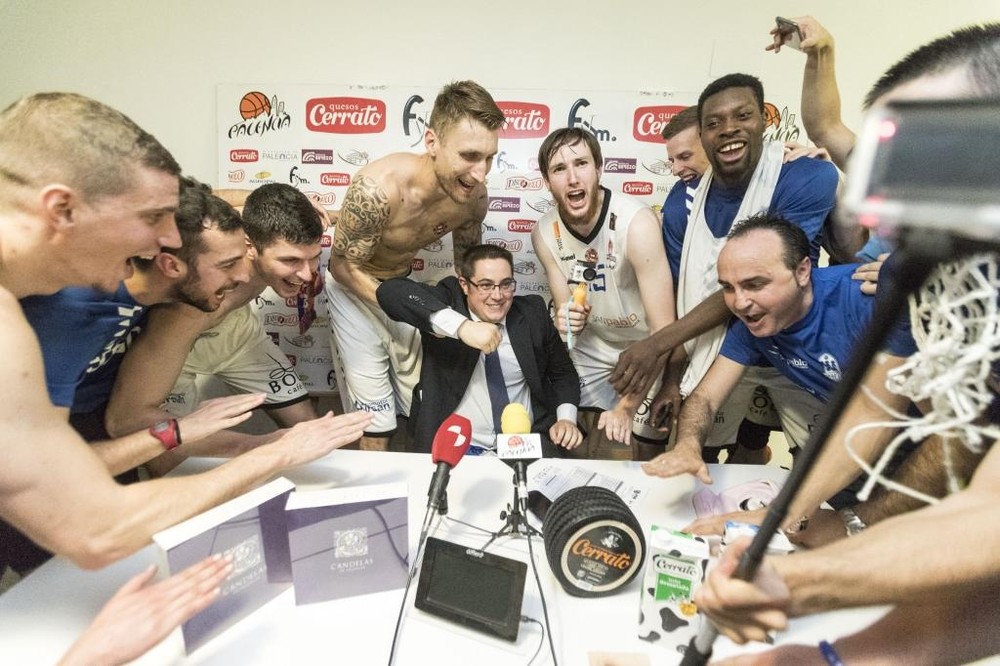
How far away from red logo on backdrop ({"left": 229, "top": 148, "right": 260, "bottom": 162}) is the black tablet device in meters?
→ 2.29

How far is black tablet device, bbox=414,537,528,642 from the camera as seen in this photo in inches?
33.4

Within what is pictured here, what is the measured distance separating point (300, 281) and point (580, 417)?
1.27 metres

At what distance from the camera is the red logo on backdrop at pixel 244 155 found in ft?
8.21

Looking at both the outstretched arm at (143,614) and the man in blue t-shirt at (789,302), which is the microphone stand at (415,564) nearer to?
the outstretched arm at (143,614)

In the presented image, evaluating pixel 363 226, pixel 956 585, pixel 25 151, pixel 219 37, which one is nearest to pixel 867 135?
pixel 956 585

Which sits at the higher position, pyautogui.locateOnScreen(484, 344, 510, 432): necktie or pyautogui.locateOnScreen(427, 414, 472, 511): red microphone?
pyautogui.locateOnScreen(427, 414, 472, 511): red microphone

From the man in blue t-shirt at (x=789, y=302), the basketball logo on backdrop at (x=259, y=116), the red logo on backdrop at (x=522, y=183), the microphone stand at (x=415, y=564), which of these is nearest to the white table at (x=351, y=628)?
the microphone stand at (x=415, y=564)

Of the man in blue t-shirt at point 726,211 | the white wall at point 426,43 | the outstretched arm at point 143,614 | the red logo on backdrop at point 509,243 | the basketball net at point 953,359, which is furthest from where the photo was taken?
the red logo on backdrop at point 509,243

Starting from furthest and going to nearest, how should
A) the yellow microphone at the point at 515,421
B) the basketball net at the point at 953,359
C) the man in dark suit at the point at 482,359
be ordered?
the man in dark suit at the point at 482,359 → the yellow microphone at the point at 515,421 → the basketball net at the point at 953,359

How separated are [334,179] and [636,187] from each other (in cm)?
153

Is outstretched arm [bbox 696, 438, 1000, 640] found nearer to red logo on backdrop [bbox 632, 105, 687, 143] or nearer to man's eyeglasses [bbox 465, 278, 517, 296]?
man's eyeglasses [bbox 465, 278, 517, 296]

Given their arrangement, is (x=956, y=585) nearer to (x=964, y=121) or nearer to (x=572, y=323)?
(x=964, y=121)

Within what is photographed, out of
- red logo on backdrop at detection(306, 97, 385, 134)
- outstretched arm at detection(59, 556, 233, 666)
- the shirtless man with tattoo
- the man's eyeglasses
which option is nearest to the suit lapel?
the man's eyeglasses

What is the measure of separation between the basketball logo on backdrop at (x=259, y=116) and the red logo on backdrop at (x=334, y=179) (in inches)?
11.3
